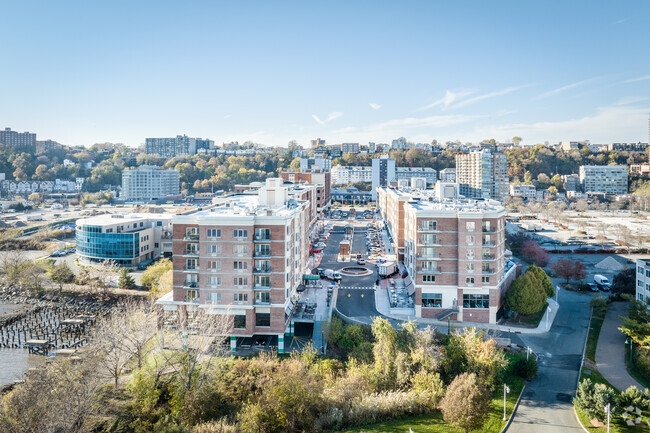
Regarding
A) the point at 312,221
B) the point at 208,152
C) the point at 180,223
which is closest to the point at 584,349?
the point at 180,223

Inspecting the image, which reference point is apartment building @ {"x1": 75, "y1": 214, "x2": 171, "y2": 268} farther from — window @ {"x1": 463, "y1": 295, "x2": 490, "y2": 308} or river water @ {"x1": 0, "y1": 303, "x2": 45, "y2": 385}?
window @ {"x1": 463, "y1": 295, "x2": 490, "y2": 308}

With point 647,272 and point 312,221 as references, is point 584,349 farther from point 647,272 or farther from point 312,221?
point 312,221

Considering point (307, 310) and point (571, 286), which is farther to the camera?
point (571, 286)

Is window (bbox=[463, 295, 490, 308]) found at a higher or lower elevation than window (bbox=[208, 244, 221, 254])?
lower

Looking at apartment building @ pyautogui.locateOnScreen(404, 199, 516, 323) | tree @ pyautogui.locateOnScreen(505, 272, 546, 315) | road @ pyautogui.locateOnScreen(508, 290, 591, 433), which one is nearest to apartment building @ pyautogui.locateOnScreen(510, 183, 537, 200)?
road @ pyautogui.locateOnScreen(508, 290, 591, 433)

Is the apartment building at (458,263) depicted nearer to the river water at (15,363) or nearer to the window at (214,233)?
the window at (214,233)

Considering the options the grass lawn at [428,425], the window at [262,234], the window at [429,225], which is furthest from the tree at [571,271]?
the window at [262,234]
